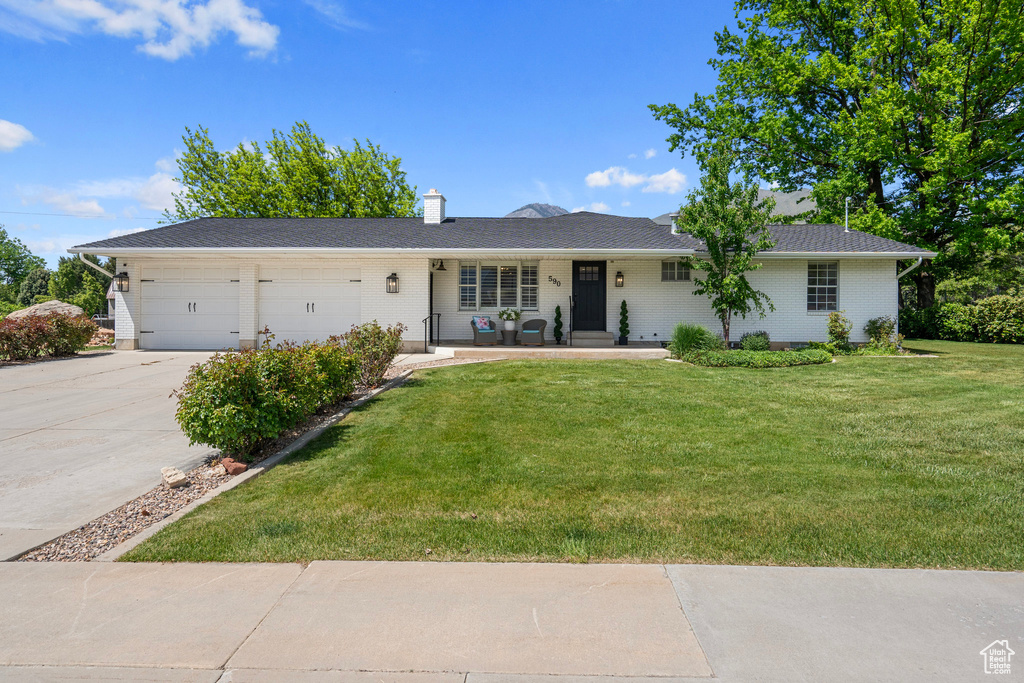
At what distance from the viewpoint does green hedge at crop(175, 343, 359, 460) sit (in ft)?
15.6

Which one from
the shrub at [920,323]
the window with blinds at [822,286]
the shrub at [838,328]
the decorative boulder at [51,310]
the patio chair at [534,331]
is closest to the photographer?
the shrub at [838,328]

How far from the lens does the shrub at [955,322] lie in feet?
61.6

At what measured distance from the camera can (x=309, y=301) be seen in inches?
621

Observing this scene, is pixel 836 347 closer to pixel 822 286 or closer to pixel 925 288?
pixel 822 286

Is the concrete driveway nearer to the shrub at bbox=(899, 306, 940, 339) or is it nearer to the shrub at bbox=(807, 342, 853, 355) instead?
the shrub at bbox=(807, 342, 853, 355)

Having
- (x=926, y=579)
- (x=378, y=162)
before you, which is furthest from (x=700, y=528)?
(x=378, y=162)

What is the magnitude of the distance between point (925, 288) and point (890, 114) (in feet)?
25.3

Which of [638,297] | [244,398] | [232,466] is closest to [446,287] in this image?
[638,297]

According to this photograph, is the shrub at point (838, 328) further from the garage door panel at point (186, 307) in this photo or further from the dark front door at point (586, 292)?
the garage door panel at point (186, 307)

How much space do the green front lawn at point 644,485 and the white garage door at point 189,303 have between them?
413 inches

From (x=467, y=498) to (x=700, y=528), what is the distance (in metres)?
1.71

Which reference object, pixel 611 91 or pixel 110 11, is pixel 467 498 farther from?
pixel 611 91

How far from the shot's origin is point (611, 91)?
712 inches

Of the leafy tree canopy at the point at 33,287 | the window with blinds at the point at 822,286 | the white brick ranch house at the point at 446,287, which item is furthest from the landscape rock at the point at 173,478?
the leafy tree canopy at the point at 33,287
